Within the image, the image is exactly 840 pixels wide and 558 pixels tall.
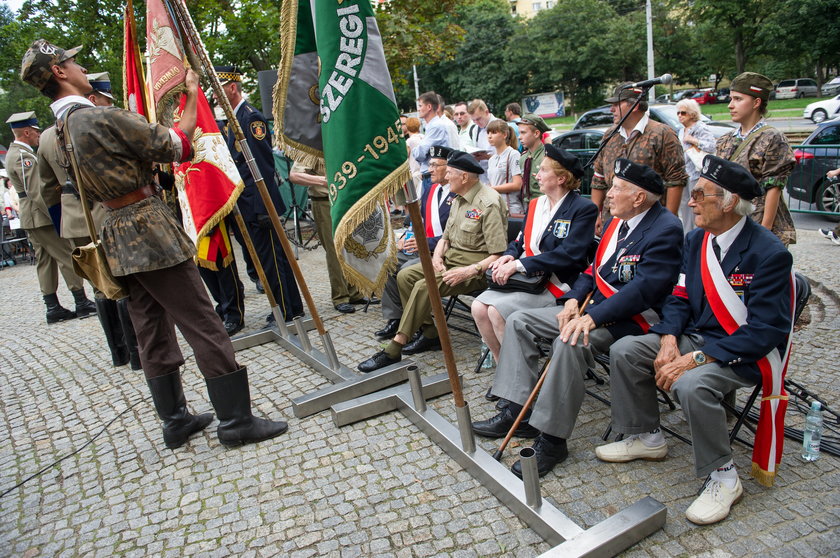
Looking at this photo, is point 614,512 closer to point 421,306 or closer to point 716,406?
point 716,406

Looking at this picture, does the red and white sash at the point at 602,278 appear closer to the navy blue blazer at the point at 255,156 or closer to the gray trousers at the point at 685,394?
the gray trousers at the point at 685,394

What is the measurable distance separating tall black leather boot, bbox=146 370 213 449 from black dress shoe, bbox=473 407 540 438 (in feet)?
6.16

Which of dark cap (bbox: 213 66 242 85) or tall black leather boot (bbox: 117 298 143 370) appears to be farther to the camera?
dark cap (bbox: 213 66 242 85)

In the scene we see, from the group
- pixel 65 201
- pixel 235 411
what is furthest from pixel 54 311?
pixel 235 411

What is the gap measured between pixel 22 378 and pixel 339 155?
4.34m

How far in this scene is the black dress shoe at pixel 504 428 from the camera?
11.4 ft

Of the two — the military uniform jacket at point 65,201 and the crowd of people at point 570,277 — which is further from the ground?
the military uniform jacket at point 65,201

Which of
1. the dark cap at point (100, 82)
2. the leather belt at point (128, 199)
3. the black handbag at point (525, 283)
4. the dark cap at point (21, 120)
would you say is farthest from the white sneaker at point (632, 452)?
the dark cap at point (21, 120)

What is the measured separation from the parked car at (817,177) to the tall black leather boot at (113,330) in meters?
8.88

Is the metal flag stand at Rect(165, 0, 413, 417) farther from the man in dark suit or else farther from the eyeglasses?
the eyeglasses

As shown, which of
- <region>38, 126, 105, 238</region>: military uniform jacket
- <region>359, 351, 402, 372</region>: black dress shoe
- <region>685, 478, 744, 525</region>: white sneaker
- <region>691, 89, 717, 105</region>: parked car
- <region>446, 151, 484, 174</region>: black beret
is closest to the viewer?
<region>685, 478, 744, 525</region>: white sneaker

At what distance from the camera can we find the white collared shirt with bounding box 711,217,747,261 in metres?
2.82

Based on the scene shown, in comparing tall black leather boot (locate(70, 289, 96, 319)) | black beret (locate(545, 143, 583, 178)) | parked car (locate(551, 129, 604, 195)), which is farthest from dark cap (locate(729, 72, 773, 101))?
tall black leather boot (locate(70, 289, 96, 319))

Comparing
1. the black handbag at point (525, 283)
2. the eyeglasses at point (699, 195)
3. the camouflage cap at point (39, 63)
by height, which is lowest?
the black handbag at point (525, 283)
